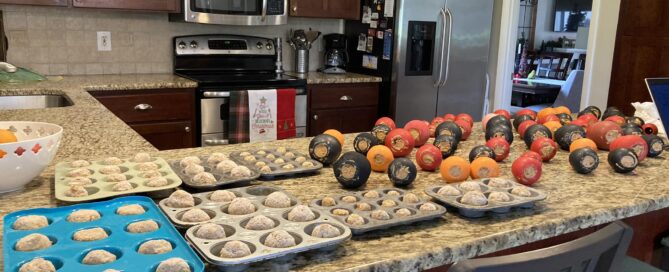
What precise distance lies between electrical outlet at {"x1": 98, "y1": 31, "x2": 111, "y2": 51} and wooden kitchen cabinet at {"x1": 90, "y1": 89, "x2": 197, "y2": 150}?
0.66 meters

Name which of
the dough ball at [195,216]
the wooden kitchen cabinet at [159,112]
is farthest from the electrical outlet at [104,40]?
the dough ball at [195,216]

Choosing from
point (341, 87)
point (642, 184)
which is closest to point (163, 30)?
point (341, 87)

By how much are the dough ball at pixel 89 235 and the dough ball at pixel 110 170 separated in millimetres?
324

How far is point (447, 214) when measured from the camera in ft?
3.52

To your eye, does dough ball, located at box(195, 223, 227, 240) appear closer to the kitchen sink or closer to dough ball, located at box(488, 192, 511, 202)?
dough ball, located at box(488, 192, 511, 202)

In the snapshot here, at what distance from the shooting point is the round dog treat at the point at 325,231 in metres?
0.87

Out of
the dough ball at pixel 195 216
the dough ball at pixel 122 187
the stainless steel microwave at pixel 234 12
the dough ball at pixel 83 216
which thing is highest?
the stainless steel microwave at pixel 234 12

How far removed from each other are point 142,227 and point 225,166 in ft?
1.20

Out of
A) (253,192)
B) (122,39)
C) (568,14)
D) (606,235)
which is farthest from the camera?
(568,14)

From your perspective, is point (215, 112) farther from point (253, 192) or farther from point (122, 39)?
point (253, 192)

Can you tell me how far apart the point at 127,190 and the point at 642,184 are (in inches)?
46.3

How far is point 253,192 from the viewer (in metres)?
1.11

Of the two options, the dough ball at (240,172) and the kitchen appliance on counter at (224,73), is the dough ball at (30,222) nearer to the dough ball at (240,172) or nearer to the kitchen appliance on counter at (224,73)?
the dough ball at (240,172)

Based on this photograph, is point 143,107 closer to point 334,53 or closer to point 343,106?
point 343,106
